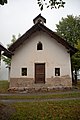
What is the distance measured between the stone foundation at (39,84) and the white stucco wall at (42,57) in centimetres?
52

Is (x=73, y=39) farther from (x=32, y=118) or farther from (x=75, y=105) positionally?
(x=32, y=118)

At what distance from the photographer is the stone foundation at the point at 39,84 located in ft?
70.0

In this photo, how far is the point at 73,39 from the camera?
116 feet

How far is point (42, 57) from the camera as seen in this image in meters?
22.1

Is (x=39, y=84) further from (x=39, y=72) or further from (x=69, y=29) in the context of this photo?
(x=69, y=29)

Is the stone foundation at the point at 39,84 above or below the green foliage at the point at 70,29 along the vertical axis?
below

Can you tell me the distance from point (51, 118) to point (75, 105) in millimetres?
3140

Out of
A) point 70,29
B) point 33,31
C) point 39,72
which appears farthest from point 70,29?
point 39,72

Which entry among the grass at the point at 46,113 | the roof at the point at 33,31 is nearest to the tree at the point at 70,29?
the roof at the point at 33,31

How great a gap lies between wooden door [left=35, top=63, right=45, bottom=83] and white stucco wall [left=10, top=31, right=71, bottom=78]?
381 millimetres

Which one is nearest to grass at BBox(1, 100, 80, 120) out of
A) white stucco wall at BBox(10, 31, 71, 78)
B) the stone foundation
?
the stone foundation

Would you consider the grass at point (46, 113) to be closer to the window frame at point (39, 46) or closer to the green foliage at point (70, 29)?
the window frame at point (39, 46)

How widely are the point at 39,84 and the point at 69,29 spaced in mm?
17330

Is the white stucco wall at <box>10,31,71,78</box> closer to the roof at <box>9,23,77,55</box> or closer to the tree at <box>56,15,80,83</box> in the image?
the roof at <box>9,23,77,55</box>
